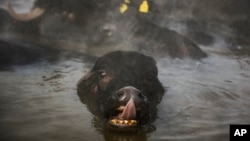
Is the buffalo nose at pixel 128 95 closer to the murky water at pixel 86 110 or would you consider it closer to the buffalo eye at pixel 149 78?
the murky water at pixel 86 110

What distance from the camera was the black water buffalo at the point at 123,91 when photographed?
336 centimetres

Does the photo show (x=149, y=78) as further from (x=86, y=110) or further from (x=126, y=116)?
(x=126, y=116)

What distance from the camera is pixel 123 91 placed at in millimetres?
3461

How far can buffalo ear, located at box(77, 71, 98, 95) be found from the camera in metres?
4.62

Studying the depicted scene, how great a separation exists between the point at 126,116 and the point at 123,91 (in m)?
0.27

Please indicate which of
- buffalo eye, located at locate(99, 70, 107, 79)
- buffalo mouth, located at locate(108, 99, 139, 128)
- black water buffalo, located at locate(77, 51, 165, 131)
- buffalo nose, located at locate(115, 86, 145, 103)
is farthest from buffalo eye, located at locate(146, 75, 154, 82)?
buffalo mouth, located at locate(108, 99, 139, 128)

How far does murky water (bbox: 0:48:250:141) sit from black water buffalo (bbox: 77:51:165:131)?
0.11 meters

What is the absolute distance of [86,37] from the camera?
838cm

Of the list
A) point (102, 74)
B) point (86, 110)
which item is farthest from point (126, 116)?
point (102, 74)

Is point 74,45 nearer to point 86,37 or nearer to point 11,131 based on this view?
point 86,37

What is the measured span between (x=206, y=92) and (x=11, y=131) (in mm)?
2870

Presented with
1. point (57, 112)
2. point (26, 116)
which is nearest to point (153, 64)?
point (57, 112)

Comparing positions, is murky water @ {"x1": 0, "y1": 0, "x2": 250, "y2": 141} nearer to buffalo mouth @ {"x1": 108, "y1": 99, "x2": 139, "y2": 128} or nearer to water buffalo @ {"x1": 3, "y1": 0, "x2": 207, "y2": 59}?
buffalo mouth @ {"x1": 108, "y1": 99, "x2": 139, "y2": 128}

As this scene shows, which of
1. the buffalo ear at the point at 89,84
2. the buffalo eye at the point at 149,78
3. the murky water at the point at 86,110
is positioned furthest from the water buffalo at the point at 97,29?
the buffalo eye at the point at 149,78
